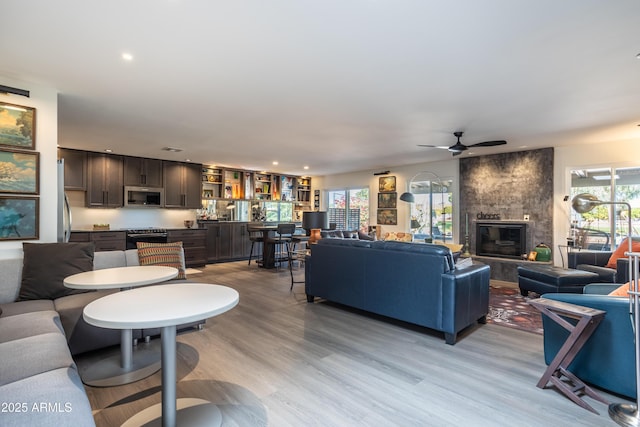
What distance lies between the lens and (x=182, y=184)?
757cm

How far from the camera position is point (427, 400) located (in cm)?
213

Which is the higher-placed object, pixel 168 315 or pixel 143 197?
pixel 143 197

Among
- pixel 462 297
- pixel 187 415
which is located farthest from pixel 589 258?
pixel 187 415

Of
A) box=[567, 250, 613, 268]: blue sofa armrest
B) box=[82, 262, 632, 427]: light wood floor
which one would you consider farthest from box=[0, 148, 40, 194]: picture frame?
box=[567, 250, 613, 268]: blue sofa armrest

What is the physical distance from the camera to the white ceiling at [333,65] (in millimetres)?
1969

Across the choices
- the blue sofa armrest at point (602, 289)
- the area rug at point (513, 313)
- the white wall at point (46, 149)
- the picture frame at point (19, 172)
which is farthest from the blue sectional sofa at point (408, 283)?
the picture frame at point (19, 172)

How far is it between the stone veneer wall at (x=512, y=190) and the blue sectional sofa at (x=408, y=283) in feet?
10.5

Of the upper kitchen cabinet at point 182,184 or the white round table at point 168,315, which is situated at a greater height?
the upper kitchen cabinet at point 182,184

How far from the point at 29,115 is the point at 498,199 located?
24.5ft

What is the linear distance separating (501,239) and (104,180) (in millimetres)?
8476

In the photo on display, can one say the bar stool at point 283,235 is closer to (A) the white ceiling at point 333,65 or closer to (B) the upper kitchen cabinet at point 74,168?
(A) the white ceiling at point 333,65

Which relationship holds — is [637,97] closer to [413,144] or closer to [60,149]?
[413,144]

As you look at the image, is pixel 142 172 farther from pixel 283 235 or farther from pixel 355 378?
pixel 355 378

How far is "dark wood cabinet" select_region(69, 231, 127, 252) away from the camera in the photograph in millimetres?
5926
